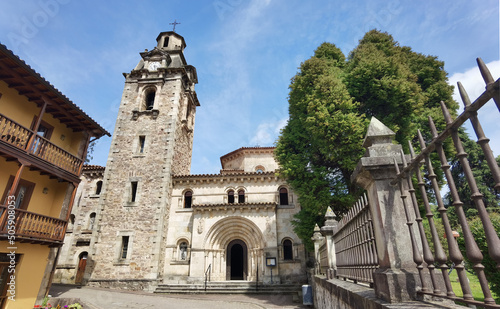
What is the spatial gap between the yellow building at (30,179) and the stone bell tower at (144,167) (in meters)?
5.78

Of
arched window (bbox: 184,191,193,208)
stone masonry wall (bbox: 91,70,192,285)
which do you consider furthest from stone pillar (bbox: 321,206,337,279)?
arched window (bbox: 184,191,193,208)

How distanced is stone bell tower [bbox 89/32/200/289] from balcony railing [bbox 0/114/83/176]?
623 centimetres

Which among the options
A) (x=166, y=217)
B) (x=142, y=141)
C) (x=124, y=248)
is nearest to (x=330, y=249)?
(x=166, y=217)

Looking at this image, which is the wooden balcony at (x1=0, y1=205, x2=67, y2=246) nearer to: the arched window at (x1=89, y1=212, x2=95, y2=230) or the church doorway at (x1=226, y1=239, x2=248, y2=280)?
the arched window at (x1=89, y1=212, x2=95, y2=230)

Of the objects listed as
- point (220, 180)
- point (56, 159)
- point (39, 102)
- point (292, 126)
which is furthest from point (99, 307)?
point (292, 126)

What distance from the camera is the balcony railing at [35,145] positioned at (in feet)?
29.0

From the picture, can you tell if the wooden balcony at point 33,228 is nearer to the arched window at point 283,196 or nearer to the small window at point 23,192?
the small window at point 23,192

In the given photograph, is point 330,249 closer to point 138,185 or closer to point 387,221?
point 387,221

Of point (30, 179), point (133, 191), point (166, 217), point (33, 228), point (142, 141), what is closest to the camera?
point (33, 228)

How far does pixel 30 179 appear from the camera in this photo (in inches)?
409

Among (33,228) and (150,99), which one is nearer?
(33,228)

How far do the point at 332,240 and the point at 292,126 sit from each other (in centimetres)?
817

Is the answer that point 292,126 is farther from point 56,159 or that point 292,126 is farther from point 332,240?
point 56,159

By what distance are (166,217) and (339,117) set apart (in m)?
13.2
